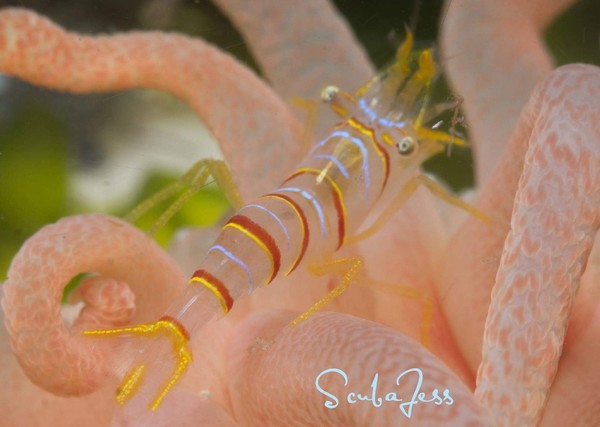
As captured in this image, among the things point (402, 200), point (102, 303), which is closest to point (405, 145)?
point (402, 200)

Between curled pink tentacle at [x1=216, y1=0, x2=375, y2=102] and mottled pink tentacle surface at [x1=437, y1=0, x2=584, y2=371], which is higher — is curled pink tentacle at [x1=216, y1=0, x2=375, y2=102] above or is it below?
above

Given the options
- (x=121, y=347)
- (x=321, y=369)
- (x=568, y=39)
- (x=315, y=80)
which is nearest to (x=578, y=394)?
(x=321, y=369)

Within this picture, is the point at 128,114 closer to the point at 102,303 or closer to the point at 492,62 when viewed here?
the point at 102,303

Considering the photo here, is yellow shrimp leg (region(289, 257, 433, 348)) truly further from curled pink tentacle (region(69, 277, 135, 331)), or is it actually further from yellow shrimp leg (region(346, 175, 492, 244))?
curled pink tentacle (region(69, 277, 135, 331))

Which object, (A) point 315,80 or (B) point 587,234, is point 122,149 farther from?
(B) point 587,234

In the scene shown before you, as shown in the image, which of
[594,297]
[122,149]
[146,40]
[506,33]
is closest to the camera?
[594,297]

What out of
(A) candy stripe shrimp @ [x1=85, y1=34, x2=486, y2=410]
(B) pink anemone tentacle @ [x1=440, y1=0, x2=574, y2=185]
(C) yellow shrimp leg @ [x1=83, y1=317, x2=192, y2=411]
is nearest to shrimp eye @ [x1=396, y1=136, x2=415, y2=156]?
(A) candy stripe shrimp @ [x1=85, y1=34, x2=486, y2=410]

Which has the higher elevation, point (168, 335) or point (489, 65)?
point (168, 335)
